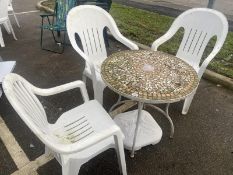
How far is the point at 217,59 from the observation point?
5.04 metres

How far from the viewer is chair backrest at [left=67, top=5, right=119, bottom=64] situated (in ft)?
11.6

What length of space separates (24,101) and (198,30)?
2.87m

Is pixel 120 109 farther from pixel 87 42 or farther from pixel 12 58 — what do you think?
pixel 12 58

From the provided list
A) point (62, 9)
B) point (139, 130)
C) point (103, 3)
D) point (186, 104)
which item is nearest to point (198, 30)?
point (186, 104)

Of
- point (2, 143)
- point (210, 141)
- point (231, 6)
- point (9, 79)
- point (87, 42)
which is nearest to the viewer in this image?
point (9, 79)

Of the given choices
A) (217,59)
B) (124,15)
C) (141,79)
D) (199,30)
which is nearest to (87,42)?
(141,79)

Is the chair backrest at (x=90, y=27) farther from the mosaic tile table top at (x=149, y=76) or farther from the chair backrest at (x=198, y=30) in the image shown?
the chair backrest at (x=198, y=30)

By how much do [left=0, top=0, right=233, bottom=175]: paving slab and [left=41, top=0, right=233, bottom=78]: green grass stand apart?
2.48 feet

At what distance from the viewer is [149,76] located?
2619 millimetres

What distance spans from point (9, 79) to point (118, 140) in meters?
1.03

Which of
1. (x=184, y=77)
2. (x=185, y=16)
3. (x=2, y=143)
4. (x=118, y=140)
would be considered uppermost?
(x=185, y=16)

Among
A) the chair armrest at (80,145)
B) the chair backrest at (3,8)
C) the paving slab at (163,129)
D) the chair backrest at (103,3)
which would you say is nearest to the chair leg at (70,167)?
the chair armrest at (80,145)

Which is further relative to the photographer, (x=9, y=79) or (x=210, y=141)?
(x=210, y=141)

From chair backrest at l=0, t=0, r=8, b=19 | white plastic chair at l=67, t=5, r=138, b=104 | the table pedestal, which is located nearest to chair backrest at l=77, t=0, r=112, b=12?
white plastic chair at l=67, t=5, r=138, b=104
